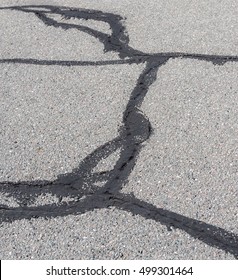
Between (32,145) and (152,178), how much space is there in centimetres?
77

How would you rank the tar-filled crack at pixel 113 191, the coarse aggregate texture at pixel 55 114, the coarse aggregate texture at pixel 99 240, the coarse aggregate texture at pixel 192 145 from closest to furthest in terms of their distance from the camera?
the coarse aggregate texture at pixel 99 240 → the tar-filled crack at pixel 113 191 → the coarse aggregate texture at pixel 192 145 → the coarse aggregate texture at pixel 55 114

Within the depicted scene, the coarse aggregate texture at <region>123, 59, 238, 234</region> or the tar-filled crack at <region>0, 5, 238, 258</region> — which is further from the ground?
the coarse aggregate texture at <region>123, 59, 238, 234</region>

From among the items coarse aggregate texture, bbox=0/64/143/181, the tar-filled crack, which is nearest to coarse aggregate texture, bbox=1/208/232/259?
the tar-filled crack

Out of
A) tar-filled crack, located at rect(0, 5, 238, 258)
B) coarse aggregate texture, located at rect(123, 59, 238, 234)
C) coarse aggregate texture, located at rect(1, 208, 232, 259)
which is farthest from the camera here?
coarse aggregate texture, located at rect(123, 59, 238, 234)

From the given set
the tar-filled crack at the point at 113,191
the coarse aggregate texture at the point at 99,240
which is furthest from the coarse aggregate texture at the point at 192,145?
the coarse aggregate texture at the point at 99,240

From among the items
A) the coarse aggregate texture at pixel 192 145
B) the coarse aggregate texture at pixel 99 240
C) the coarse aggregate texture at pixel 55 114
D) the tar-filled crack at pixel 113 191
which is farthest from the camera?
the coarse aggregate texture at pixel 55 114

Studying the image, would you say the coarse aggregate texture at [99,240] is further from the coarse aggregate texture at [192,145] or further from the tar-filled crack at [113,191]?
the coarse aggregate texture at [192,145]

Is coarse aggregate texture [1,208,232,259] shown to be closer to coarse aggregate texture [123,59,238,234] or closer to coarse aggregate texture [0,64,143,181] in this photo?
coarse aggregate texture [123,59,238,234]

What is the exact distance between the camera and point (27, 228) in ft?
9.60

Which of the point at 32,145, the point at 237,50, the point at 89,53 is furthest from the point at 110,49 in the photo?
the point at 32,145

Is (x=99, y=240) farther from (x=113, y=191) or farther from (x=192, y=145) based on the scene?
(x=192, y=145)

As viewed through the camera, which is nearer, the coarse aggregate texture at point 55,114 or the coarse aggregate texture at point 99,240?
the coarse aggregate texture at point 99,240

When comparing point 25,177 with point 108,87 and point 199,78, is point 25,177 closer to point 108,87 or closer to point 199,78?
point 108,87
